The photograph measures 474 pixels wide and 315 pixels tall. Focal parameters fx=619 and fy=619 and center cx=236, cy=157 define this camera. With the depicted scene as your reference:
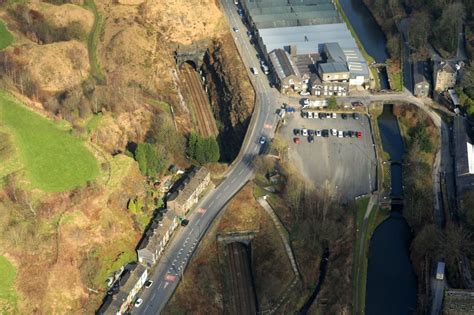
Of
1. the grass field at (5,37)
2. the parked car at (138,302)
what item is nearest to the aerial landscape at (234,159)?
the parked car at (138,302)

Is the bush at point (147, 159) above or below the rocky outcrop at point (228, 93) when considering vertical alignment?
below

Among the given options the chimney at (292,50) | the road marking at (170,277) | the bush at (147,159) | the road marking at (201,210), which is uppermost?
the chimney at (292,50)

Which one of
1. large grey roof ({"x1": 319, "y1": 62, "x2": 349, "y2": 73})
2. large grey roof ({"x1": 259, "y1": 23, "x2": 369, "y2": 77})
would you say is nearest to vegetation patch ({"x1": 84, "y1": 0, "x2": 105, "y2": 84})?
large grey roof ({"x1": 259, "y1": 23, "x2": 369, "y2": 77})

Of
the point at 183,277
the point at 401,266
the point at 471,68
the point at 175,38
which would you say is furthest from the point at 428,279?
the point at 175,38

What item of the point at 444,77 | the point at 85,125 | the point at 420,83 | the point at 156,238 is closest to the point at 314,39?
the point at 420,83

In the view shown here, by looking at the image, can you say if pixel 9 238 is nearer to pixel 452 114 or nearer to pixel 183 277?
pixel 183 277

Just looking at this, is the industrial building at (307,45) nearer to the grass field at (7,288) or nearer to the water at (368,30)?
the water at (368,30)
